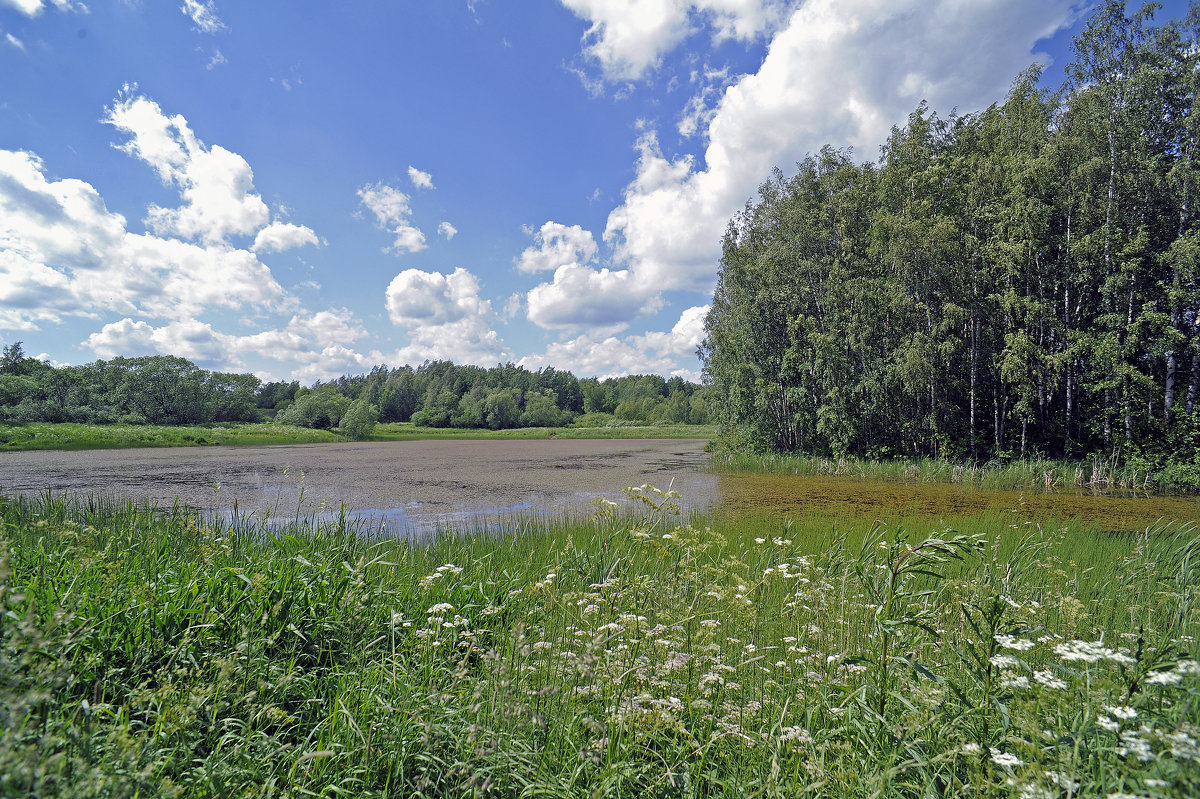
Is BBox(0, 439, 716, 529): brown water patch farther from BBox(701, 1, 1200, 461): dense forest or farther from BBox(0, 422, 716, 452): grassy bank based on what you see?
BBox(701, 1, 1200, 461): dense forest

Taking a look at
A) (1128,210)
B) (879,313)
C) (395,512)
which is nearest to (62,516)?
(395,512)

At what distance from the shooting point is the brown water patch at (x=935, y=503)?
1040cm

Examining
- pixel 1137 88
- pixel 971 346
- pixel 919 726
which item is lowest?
pixel 919 726

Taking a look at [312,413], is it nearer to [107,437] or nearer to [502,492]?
[107,437]

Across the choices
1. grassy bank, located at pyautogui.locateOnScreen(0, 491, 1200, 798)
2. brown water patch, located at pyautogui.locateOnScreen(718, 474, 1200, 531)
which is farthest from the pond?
grassy bank, located at pyautogui.locateOnScreen(0, 491, 1200, 798)

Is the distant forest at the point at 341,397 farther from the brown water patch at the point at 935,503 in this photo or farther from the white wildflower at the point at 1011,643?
the white wildflower at the point at 1011,643

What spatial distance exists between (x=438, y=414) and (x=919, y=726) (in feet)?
276

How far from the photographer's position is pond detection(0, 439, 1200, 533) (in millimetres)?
10742

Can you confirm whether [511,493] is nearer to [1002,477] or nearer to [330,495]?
[330,495]

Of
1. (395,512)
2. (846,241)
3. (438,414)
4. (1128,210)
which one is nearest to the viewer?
(395,512)

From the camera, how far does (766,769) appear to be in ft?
6.46

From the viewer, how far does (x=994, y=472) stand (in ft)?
52.8

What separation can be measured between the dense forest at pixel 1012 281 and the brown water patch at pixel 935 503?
4.87m

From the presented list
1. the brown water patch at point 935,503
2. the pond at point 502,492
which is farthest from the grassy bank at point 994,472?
the pond at point 502,492
